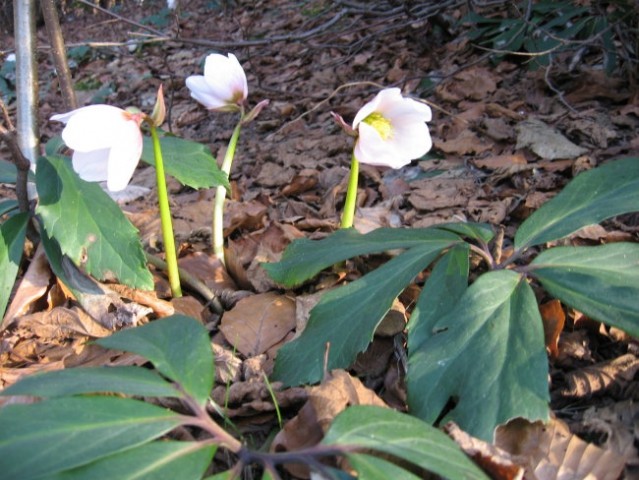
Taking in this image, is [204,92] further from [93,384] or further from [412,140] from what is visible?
[93,384]

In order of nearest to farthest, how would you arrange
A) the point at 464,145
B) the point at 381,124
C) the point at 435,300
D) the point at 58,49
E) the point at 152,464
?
the point at 152,464, the point at 435,300, the point at 381,124, the point at 58,49, the point at 464,145

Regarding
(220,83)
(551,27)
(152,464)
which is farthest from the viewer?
(551,27)

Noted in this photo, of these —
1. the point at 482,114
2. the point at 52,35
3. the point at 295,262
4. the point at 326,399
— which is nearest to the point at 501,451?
the point at 326,399

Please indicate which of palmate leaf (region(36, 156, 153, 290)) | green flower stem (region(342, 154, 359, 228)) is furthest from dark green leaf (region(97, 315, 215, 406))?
green flower stem (region(342, 154, 359, 228))

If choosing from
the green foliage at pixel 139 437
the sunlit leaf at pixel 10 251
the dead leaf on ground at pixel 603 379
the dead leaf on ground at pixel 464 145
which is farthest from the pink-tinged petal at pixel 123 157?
the dead leaf on ground at pixel 464 145

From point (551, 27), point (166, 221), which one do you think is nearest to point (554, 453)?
point (166, 221)
